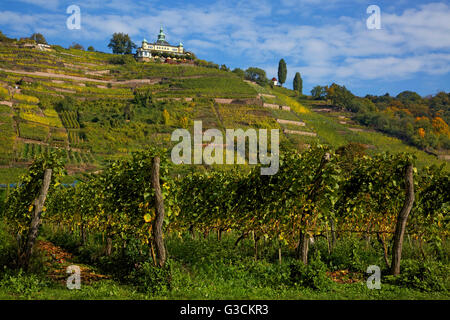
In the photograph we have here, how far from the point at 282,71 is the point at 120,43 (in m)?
63.4

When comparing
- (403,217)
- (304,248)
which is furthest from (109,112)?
(403,217)

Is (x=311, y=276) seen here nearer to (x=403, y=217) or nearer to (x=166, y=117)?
(x=403, y=217)

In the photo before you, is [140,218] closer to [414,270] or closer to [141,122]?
[414,270]

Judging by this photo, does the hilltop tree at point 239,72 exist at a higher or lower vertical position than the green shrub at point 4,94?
higher

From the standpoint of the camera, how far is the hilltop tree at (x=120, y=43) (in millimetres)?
138625

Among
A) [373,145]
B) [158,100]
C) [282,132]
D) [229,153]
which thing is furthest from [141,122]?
[373,145]

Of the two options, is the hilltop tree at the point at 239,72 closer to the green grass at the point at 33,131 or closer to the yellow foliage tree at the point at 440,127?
the yellow foliage tree at the point at 440,127

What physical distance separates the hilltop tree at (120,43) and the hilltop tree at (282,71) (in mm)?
59454

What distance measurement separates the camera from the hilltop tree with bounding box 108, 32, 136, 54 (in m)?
139

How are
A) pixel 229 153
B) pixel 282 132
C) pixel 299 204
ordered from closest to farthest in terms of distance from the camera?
pixel 299 204 → pixel 229 153 → pixel 282 132

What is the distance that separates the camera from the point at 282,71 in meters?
137

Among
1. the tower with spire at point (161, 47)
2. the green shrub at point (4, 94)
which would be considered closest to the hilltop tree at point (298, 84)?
the tower with spire at point (161, 47)

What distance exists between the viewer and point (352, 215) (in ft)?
31.6
